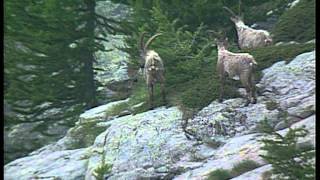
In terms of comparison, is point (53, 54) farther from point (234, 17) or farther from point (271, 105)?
point (271, 105)

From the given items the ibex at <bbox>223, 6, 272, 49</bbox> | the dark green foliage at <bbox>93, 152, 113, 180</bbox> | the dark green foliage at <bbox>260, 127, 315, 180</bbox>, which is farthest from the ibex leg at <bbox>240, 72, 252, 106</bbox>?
the ibex at <bbox>223, 6, 272, 49</bbox>

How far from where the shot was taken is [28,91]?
2014 cm

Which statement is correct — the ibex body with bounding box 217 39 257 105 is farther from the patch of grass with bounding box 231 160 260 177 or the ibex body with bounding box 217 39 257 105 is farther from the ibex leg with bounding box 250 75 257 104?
the patch of grass with bounding box 231 160 260 177

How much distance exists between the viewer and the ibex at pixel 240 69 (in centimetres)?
→ 1071

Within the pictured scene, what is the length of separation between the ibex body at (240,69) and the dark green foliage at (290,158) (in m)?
2.20

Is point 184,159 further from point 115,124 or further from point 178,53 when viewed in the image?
point 178,53

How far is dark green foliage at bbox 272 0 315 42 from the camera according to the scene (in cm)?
1284

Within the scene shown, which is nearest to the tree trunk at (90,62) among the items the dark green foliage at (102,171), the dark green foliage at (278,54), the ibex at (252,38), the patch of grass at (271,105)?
the ibex at (252,38)

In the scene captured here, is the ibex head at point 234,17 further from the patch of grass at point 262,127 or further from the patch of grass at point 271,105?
the patch of grass at point 262,127

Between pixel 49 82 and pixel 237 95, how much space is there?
31.7 feet

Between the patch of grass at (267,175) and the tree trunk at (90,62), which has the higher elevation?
the tree trunk at (90,62)

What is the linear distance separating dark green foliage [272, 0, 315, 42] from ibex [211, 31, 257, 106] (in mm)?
2076

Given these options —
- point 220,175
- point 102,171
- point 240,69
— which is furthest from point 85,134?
point 220,175

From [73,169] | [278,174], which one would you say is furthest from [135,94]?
[278,174]
